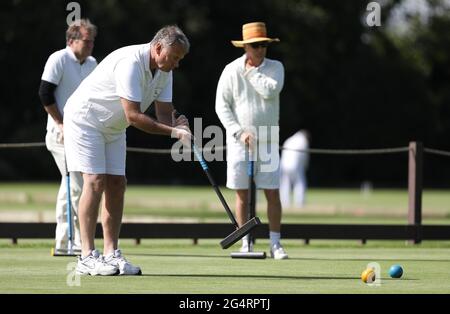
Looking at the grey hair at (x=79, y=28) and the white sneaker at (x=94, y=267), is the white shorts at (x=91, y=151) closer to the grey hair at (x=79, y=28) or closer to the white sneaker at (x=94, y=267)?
the white sneaker at (x=94, y=267)

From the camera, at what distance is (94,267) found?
7250 millimetres

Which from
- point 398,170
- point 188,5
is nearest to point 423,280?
point 188,5

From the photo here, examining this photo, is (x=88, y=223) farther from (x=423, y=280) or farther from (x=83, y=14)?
(x=83, y=14)

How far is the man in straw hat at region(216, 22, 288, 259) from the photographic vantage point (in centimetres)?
908

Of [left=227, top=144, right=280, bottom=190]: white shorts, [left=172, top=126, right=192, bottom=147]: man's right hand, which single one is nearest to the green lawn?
[left=227, top=144, right=280, bottom=190]: white shorts

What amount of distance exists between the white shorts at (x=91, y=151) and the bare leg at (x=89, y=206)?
57 millimetres

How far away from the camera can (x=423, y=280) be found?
7172 millimetres

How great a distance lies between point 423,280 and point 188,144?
5.46 ft

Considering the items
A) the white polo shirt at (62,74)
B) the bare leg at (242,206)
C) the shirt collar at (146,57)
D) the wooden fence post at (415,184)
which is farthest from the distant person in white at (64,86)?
the wooden fence post at (415,184)

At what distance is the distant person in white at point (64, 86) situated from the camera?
29.1 ft

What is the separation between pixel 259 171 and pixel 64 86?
5.41 feet

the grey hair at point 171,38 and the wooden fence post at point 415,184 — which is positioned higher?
the grey hair at point 171,38

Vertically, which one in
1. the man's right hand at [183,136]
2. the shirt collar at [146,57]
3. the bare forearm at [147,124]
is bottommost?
the man's right hand at [183,136]

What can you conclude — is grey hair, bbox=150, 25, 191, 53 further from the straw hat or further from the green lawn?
the straw hat
